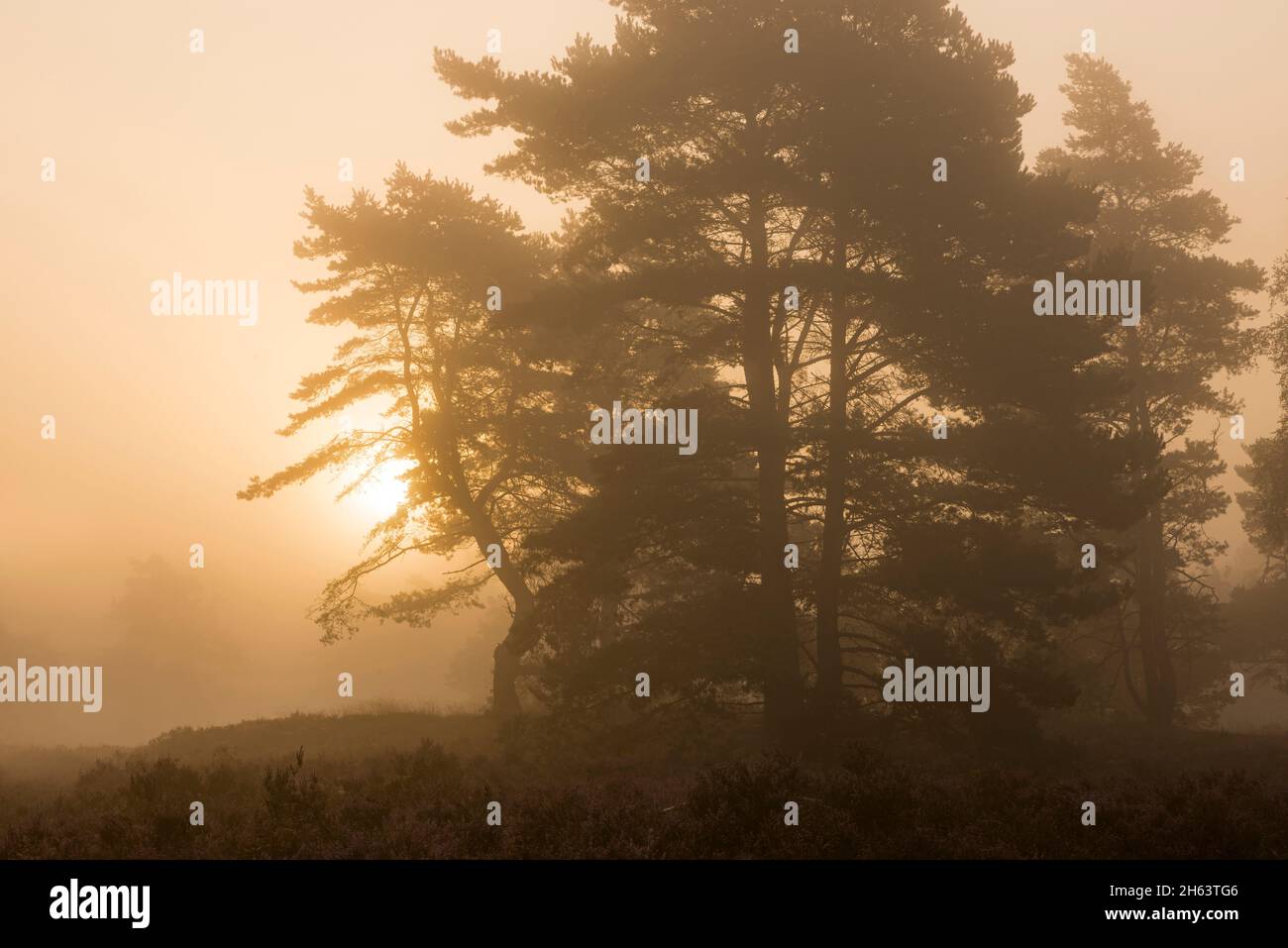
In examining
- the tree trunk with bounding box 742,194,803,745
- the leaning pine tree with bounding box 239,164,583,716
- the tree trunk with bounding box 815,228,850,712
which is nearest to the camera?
the tree trunk with bounding box 742,194,803,745

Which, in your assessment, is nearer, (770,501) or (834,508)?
(770,501)

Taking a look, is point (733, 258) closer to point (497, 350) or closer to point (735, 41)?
point (735, 41)

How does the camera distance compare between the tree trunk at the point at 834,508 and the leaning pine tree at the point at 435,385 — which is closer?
the tree trunk at the point at 834,508

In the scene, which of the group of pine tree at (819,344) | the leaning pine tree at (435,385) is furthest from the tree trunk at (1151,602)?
the leaning pine tree at (435,385)

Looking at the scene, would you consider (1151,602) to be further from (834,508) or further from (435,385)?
(435,385)

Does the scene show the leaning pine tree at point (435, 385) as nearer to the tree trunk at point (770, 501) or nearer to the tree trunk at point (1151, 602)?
the tree trunk at point (770, 501)

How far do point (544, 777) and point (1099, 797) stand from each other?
25.2 ft

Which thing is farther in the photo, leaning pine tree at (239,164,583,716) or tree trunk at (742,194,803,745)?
leaning pine tree at (239,164,583,716)

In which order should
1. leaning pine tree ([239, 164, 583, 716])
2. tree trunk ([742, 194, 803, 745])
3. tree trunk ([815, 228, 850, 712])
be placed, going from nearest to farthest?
1. tree trunk ([742, 194, 803, 745])
2. tree trunk ([815, 228, 850, 712])
3. leaning pine tree ([239, 164, 583, 716])

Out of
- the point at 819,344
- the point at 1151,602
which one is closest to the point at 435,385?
the point at 819,344

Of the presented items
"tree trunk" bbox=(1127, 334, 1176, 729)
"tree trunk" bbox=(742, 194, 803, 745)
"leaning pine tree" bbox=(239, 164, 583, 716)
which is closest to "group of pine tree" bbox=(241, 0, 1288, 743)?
"tree trunk" bbox=(742, 194, 803, 745)

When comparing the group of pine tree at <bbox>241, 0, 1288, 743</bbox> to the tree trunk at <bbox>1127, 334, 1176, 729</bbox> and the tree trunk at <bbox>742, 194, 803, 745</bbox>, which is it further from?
the tree trunk at <bbox>1127, 334, 1176, 729</bbox>

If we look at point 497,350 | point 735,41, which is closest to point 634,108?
point 735,41
